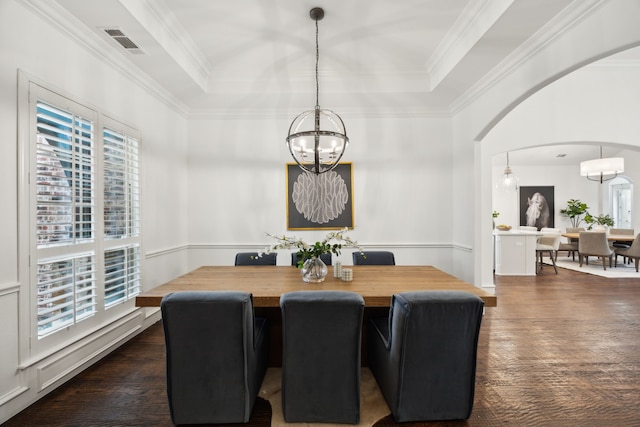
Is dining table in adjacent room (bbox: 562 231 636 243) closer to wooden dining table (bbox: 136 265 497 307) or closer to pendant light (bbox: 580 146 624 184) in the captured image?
pendant light (bbox: 580 146 624 184)

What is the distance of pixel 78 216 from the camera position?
2566mm

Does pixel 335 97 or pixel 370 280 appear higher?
pixel 335 97

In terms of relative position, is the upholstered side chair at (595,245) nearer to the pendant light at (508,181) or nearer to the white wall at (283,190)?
the pendant light at (508,181)

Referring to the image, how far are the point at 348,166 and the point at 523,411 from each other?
3.40m

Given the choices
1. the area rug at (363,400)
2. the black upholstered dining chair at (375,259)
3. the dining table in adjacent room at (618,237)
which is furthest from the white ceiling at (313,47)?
the dining table in adjacent room at (618,237)

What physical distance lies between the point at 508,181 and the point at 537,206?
231cm

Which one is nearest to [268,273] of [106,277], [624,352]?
[106,277]

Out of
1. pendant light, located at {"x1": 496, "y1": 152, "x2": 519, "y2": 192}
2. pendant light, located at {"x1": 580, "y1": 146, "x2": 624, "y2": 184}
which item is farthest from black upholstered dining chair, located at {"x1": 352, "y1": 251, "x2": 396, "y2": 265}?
pendant light, located at {"x1": 580, "y1": 146, "x2": 624, "y2": 184}

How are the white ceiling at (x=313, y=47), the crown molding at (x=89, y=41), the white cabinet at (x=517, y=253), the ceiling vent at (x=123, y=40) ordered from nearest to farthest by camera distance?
the crown molding at (x=89, y=41), the white ceiling at (x=313, y=47), the ceiling vent at (x=123, y=40), the white cabinet at (x=517, y=253)

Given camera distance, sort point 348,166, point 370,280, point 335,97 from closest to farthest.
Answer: point 370,280 < point 335,97 < point 348,166

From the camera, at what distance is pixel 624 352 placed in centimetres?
302

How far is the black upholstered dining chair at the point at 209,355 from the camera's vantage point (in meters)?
1.78

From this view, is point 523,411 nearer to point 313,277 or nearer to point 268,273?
point 313,277

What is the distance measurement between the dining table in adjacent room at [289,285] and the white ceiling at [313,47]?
2095 millimetres
